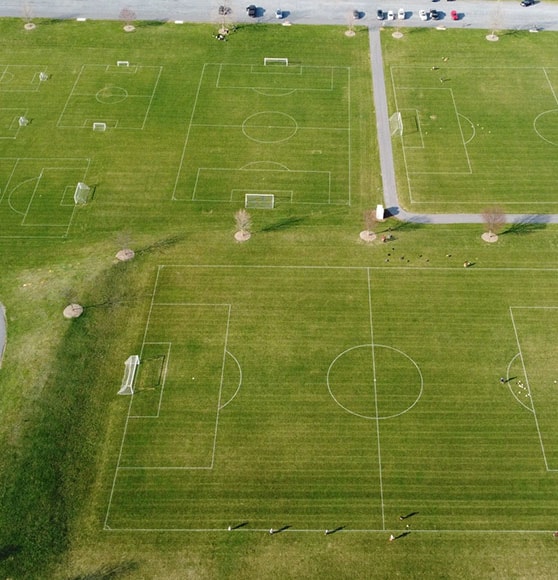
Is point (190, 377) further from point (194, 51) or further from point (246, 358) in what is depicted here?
point (194, 51)

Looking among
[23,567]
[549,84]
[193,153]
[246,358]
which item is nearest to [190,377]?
[246,358]

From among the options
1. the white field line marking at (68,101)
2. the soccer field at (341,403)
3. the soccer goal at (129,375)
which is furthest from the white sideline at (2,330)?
the white field line marking at (68,101)

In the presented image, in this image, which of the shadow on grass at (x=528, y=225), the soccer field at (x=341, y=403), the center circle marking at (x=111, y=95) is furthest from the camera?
the center circle marking at (x=111, y=95)

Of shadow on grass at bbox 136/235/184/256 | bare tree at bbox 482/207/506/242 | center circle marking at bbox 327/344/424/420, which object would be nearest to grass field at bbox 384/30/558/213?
bare tree at bbox 482/207/506/242

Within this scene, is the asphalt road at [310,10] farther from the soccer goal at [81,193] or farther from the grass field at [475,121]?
the soccer goal at [81,193]

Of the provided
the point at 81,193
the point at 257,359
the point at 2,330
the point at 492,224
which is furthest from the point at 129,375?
the point at 492,224

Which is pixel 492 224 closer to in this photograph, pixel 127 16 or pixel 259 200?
pixel 259 200

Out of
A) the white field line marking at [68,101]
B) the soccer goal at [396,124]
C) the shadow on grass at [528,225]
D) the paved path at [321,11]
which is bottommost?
the shadow on grass at [528,225]
